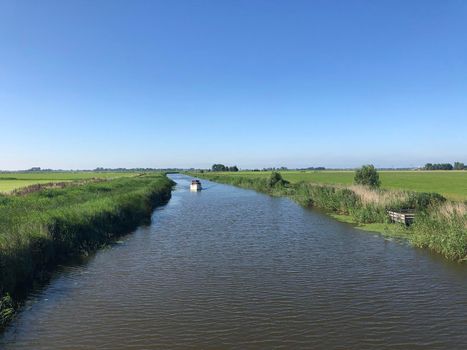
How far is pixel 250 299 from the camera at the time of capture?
11906 mm

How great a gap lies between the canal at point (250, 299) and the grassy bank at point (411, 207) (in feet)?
2.97

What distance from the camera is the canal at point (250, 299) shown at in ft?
30.2

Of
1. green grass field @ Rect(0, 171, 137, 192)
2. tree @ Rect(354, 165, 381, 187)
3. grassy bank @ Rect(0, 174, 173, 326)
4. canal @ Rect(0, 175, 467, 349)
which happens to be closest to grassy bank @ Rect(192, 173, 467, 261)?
canal @ Rect(0, 175, 467, 349)

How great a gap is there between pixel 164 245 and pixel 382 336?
13.3m

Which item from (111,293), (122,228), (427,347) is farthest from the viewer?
(122,228)

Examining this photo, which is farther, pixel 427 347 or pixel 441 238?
pixel 441 238

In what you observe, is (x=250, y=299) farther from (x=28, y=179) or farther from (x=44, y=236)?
(x=28, y=179)

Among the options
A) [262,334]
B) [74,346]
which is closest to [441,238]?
[262,334]

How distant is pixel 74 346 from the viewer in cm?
889

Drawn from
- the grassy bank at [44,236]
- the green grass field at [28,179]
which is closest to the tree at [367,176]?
the grassy bank at [44,236]

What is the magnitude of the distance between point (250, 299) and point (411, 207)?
18946 mm

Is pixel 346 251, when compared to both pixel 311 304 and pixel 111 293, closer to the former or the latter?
pixel 311 304

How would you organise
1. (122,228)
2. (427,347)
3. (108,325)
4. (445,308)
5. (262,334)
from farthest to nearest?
(122,228) → (445,308) → (108,325) → (262,334) → (427,347)

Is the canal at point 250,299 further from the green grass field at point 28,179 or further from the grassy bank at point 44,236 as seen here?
the green grass field at point 28,179
